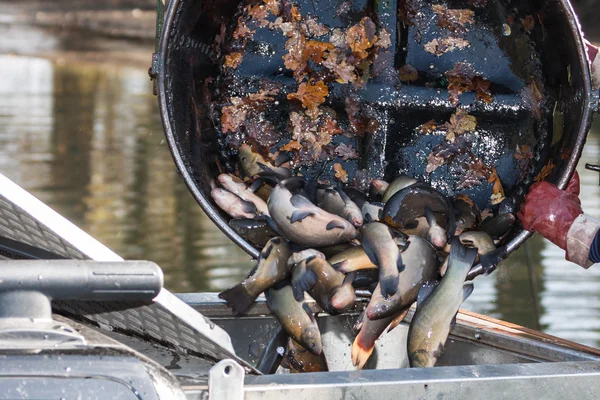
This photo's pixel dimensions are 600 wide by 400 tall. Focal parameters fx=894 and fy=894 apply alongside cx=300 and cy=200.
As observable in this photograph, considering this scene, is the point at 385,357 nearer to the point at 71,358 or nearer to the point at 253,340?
the point at 253,340

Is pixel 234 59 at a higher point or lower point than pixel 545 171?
higher

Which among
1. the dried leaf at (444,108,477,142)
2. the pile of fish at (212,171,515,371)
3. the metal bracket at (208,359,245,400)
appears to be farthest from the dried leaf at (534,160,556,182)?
the metal bracket at (208,359,245,400)

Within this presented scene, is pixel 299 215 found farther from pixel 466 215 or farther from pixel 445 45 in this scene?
pixel 445 45

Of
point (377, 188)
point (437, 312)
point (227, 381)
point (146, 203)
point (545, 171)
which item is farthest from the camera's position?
point (146, 203)

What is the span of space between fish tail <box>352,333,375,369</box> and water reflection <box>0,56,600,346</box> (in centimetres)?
322

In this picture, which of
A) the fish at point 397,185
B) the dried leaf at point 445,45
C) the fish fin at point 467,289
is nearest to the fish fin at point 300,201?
the fish at point 397,185

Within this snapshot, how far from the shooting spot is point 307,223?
297cm

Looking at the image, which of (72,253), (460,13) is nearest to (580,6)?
(460,13)

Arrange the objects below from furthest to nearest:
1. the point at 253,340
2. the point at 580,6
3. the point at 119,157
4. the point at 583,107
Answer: the point at 580,6 → the point at 119,157 → the point at 253,340 → the point at 583,107

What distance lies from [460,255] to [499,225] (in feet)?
1.25

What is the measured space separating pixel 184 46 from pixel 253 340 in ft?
3.47

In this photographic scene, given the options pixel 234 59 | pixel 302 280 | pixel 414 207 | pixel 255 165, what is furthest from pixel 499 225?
pixel 234 59

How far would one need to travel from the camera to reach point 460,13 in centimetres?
339

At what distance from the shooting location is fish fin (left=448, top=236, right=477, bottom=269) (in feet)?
9.19
